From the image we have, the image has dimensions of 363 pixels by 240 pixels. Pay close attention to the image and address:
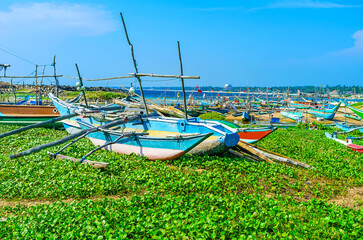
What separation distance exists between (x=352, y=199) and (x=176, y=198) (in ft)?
15.8

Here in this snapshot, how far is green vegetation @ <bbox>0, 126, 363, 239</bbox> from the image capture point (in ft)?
15.5

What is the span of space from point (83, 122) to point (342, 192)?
10569 millimetres

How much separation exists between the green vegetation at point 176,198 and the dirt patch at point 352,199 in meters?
0.10

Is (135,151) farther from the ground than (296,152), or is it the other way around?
(135,151)

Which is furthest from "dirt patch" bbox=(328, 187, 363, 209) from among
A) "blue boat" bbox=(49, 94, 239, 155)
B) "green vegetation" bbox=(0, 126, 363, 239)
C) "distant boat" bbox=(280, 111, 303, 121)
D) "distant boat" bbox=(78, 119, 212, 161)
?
"distant boat" bbox=(280, 111, 303, 121)

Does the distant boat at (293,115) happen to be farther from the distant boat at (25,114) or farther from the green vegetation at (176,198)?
the distant boat at (25,114)

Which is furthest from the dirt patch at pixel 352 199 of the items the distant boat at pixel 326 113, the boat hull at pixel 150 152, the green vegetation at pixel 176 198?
the distant boat at pixel 326 113

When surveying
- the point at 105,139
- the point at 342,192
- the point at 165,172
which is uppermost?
the point at 105,139

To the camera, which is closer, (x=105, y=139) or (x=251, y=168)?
(x=251, y=168)

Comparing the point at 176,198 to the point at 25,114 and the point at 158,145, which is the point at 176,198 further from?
the point at 25,114

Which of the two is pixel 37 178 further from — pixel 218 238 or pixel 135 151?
pixel 218 238

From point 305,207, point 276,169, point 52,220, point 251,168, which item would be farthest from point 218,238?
point 276,169

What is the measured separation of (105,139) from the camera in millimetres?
11141

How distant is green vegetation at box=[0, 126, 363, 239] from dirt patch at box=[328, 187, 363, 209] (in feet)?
0.31
